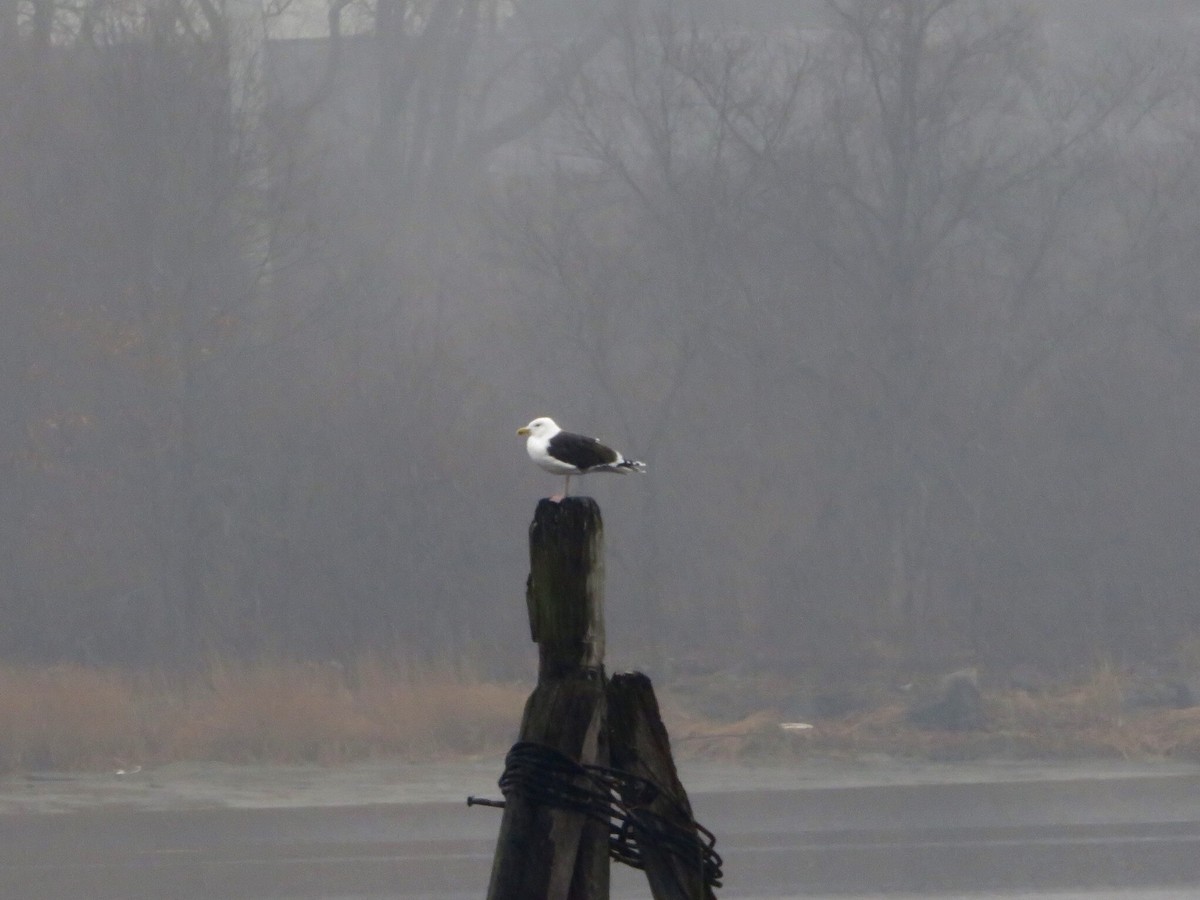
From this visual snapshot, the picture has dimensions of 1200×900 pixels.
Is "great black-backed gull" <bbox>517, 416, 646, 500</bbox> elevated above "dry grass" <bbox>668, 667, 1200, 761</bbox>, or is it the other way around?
"great black-backed gull" <bbox>517, 416, 646, 500</bbox>

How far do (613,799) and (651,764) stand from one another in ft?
0.40

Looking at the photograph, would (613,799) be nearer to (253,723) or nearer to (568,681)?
(568,681)

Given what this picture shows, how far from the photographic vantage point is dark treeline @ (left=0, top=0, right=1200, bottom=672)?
2606 centimetres

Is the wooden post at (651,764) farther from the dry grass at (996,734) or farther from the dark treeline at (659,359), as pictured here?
the dark treeline at (659,359)

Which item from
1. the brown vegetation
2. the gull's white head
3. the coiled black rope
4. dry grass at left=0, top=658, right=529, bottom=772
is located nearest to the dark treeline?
the brown vegetation

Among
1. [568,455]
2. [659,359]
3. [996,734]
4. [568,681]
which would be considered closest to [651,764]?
[568,681]

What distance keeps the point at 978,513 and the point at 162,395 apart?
12947mm

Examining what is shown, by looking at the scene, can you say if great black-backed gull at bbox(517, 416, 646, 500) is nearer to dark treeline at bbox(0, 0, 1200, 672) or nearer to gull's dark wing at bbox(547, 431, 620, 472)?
gull's dark wing at bbox(547, 431, 620, 472)

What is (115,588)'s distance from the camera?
26594 mm

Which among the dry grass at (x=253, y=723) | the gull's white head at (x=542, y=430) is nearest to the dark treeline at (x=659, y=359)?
the dry grass at (x=253, y=723)

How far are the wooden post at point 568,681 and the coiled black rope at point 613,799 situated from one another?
23mm

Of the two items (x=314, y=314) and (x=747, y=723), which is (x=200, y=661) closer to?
(x=314, y=314)

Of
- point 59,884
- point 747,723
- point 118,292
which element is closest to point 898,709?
point 747,723

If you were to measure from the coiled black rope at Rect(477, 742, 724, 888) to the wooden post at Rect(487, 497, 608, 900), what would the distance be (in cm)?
2
